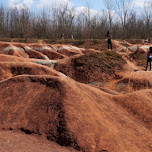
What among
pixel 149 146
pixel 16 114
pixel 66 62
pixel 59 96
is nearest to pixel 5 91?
pixel 16 114

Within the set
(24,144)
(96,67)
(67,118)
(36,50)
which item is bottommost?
(24,144)

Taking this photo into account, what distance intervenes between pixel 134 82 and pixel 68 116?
834 cm

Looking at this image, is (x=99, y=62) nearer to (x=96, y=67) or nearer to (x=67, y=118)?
(x=96, y=67)

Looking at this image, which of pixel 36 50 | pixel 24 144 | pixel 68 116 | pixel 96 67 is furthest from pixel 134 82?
pixel 36 50

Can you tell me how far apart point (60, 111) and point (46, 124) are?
1.55 feet

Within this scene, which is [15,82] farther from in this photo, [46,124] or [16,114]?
[46,124]

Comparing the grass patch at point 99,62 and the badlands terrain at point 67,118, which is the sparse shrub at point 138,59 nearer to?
the grass patch at point 99,62

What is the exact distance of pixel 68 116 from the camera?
4758mm

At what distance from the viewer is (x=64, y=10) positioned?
35938 mm

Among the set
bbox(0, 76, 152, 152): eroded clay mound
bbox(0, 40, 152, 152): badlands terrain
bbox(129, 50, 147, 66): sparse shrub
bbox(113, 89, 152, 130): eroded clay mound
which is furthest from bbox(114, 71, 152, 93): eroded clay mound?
bbox(0, 76, 152, 152): eroded clay mound

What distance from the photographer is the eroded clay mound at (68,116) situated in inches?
179

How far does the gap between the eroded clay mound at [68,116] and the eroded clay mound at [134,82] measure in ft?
19.6

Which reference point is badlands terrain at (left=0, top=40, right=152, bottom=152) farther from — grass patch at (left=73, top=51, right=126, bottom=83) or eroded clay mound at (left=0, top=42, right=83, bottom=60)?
eroded clay mound at (left=0, top=42, right=83, bottom=60)

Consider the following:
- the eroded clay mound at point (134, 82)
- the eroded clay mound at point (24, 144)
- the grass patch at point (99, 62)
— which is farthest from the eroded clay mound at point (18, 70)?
the eroded clay mound at point (24, 144)
